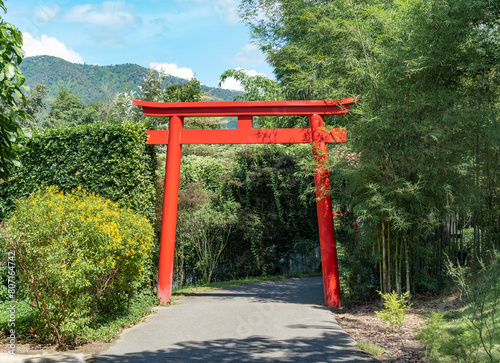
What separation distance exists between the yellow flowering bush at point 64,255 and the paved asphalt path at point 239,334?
2.01 ft

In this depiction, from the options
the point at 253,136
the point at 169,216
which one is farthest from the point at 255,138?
the point at 169,216

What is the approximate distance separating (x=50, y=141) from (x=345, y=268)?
560 cm

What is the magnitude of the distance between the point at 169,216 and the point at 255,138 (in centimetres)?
201

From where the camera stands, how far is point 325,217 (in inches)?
276

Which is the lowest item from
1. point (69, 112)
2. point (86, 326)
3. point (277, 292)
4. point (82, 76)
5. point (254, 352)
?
point (254, 352)

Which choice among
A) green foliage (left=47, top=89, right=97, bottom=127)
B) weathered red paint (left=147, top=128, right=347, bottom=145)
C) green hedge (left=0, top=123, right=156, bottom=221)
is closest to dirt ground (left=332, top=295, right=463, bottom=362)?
weathered red paint (left=147, top=128, right=347, bottom=145)

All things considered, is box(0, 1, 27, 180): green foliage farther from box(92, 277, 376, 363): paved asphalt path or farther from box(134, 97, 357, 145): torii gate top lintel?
box(134, 97, 357, 145): torii gate top lintel

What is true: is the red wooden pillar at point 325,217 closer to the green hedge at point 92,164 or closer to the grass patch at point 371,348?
the grass patch at point 371,348

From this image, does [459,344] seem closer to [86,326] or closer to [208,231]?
[86,326]

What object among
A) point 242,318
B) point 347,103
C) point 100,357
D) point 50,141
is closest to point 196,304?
point 242,318

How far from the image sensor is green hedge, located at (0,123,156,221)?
22.0 feet

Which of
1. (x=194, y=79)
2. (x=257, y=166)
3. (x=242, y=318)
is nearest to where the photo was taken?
(x=242, y=318)

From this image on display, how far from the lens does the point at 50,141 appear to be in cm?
693

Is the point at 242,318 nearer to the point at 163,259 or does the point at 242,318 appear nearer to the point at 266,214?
the point at 163,259
